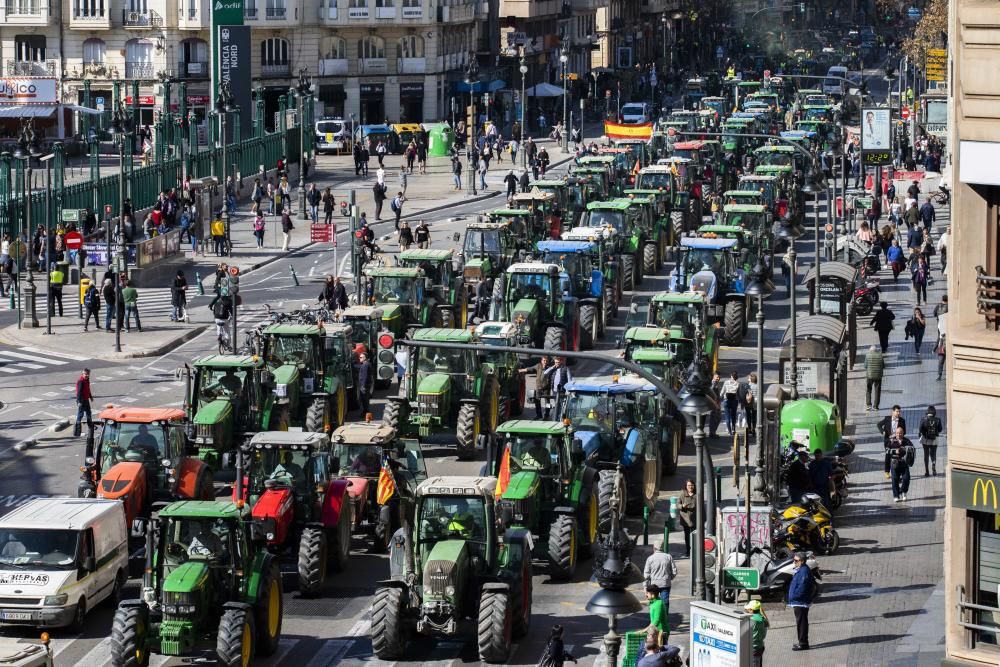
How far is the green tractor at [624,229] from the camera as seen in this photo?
218ft

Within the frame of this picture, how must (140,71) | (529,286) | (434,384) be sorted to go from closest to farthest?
(434,384) → (529,286) → (140,71)

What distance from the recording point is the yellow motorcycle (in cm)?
3803

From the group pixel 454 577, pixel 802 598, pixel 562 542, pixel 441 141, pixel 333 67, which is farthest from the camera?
pixel 333 67

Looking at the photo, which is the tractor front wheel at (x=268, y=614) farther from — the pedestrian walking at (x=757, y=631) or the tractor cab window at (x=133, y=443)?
the pedestrian walking at (x=757, y=631)

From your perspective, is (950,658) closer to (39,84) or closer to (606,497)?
(606,497)

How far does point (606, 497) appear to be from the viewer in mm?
37594

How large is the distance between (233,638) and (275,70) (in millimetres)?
91661

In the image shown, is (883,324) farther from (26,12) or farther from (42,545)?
(26,12)

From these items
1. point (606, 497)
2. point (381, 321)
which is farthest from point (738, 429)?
point (381, 321)

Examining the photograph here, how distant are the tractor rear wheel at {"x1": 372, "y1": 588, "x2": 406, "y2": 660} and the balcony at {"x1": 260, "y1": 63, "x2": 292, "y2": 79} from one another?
296 feet

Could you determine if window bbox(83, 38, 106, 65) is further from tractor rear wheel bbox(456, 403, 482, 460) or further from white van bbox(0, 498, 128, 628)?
white van bbox(0, 498, 128, 628)

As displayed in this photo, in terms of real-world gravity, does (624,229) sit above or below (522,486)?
above

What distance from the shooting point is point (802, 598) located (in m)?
32.7

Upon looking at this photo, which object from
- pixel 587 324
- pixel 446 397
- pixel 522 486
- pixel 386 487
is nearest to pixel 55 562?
pixel 386 487
